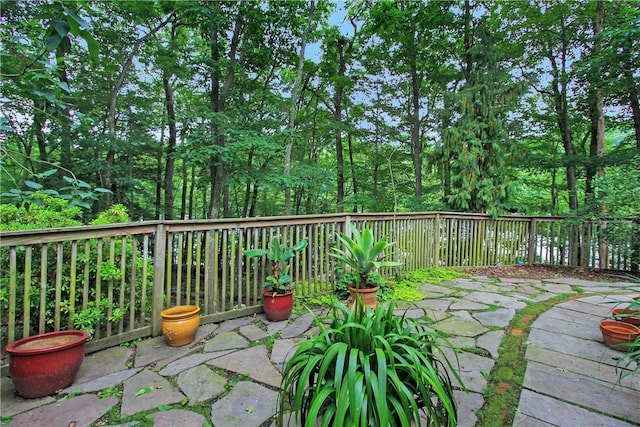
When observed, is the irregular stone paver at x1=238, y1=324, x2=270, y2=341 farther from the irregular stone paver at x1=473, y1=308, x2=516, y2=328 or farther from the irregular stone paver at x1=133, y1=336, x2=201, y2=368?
the irregular stone paver at x1=473, y1=308, x2=516, y2=328

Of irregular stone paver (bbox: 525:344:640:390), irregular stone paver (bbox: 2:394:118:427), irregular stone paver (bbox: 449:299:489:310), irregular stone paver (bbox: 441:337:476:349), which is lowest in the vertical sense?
irregular stone paver (bbox: 2:394:118:427)

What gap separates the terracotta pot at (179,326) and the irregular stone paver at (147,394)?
0.40 metres

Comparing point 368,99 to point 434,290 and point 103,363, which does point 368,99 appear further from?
point 103,363

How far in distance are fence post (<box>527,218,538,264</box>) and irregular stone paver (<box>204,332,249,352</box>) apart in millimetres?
5819

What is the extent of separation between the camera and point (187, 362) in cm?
212

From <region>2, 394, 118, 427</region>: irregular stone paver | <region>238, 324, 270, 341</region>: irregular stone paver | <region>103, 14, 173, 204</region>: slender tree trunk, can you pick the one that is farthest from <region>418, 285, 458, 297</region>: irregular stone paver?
<region>103, 14, 173, 204</region>: slender tree trunk

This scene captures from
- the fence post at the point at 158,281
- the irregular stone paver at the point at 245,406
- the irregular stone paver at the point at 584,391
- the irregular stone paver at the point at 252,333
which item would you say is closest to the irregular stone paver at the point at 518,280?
the irregular stone paver at the point at 584,391

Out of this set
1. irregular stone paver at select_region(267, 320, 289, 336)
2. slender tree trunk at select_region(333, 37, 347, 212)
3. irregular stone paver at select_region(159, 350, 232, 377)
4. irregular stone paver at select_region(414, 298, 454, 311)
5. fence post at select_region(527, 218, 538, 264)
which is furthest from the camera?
slender tree trunk at select_region(333, 37, 347, 212)

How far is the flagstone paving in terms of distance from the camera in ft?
5.13

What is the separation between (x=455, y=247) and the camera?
5.37m

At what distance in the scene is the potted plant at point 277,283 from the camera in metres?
2.90

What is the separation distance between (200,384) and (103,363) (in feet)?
2.83

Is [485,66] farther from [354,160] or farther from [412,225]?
[354,160]

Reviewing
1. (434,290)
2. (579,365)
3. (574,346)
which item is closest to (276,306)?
(434,290)
